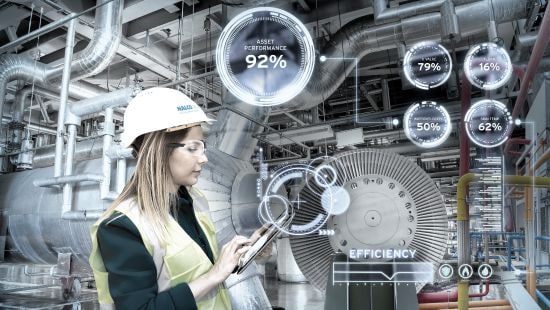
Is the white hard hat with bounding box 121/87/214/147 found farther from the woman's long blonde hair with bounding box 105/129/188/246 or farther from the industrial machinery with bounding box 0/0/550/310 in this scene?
the industrial machinery with bounding box 0/0/550/310

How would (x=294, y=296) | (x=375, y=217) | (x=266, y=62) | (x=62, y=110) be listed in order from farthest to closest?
(x=294, y=296), (x=62, y=110), (x=266, y=62), (x=375, y=217)

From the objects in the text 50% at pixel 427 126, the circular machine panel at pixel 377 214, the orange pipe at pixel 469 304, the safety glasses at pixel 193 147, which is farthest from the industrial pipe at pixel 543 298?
the safety glasses at pixel 193 147

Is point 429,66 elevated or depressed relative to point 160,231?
elevated

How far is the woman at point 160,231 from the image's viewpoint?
2.60ft

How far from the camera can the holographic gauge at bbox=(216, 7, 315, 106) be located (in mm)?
2412

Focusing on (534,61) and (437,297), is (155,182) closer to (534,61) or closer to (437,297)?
(437,297)

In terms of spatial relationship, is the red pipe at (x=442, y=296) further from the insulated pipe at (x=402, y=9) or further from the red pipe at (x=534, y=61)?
the insulated pipe at (x=402, y=9)

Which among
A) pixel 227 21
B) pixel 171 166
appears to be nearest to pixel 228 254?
pixel 171 166

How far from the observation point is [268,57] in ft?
7.91

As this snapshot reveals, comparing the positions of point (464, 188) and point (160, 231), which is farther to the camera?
point (464, 188)

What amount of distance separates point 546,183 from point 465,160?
33cm

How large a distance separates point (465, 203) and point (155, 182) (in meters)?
1.51

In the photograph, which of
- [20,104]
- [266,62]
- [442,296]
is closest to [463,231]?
[442,296]
